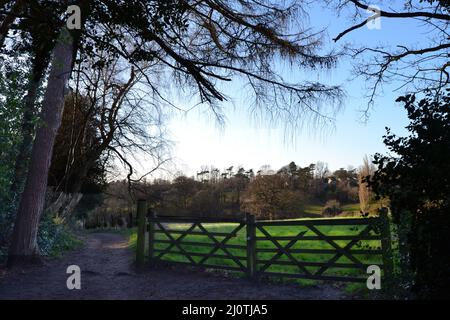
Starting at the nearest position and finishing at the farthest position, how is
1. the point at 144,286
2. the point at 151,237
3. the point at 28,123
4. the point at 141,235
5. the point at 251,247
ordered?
the point at 144,286 < the point at 251,247 < the point at 151,237 < the point at 141,235 < the point at 28,123

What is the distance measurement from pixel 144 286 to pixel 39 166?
13.6 ft

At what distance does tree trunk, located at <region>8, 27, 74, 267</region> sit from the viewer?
9.17 meters

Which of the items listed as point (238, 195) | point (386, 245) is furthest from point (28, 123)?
point (238, 195)

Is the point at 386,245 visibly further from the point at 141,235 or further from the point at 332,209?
the point at 332,209

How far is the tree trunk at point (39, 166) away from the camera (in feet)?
30.1

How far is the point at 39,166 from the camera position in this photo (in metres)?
9.31

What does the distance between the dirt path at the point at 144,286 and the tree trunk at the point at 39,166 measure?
631mm

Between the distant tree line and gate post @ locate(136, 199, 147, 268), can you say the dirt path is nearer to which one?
gate post @ locate(136, 199, 147, 268)

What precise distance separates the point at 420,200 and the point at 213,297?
11.9 feet

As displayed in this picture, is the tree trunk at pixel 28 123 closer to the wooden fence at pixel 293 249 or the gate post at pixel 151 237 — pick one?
the gate post at pixel 151 237

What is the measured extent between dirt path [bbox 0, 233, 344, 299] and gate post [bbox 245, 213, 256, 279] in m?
0.23

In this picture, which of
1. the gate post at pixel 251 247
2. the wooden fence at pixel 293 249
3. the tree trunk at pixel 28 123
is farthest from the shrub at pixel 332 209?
the tree trunk at pixel 28 123

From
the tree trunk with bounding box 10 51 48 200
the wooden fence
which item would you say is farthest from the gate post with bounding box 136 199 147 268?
the tree trunk with bounding box 10 51 48 200

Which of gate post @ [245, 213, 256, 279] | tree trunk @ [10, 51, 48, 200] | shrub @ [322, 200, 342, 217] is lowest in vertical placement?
gate post @ [245, 213, 256, 279]
